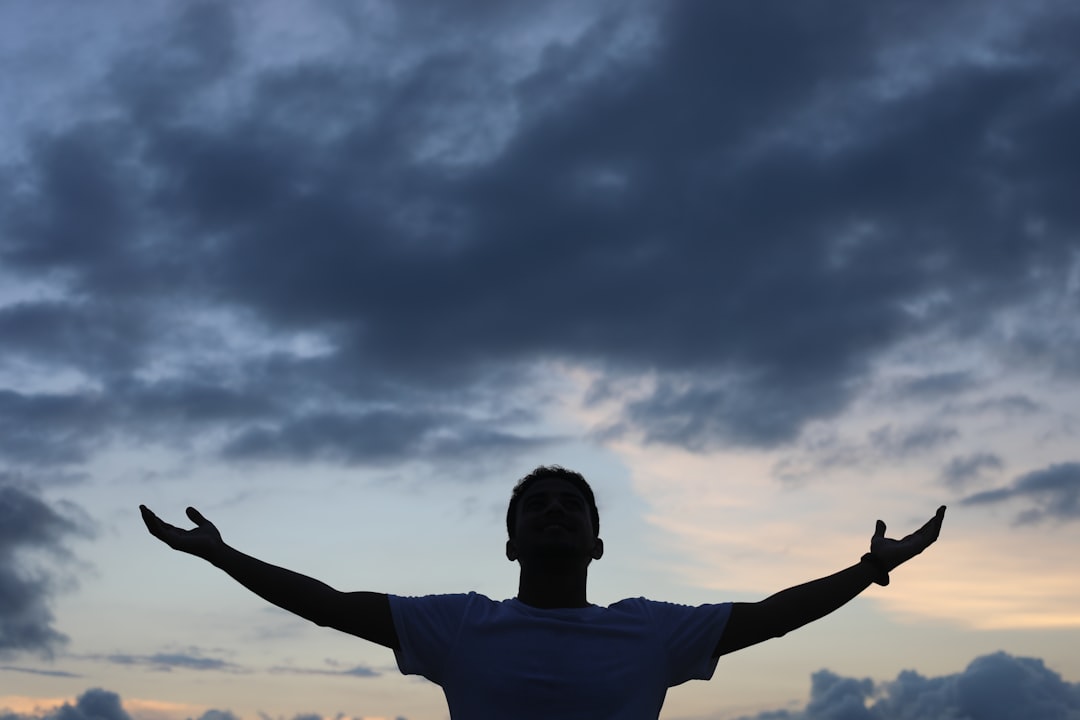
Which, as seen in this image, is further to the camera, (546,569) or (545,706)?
(546,569)

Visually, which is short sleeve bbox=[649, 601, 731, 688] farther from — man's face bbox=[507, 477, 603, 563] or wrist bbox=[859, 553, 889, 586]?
wrist bbox=[859, 553, 889, 586]

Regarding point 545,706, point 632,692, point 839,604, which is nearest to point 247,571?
point 545,706

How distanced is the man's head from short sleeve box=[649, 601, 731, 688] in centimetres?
84

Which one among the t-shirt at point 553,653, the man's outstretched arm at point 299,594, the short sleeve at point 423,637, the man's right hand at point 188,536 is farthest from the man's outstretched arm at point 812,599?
the man's right hand at point 188,536

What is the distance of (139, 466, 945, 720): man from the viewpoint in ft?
21.7

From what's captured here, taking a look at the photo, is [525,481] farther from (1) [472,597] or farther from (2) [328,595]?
(2) [328,595]

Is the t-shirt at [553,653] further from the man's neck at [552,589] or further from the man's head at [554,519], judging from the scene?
the man's head at [554,519]

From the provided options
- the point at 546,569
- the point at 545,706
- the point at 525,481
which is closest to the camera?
the point at 545,706

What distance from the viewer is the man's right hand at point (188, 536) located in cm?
696

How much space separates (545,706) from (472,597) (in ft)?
3.42

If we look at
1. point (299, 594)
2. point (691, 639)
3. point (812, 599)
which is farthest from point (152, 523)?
point (812, 599)

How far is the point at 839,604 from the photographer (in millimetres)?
7344

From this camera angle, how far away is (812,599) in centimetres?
732

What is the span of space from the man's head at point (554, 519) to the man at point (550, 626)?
0.02 metres
